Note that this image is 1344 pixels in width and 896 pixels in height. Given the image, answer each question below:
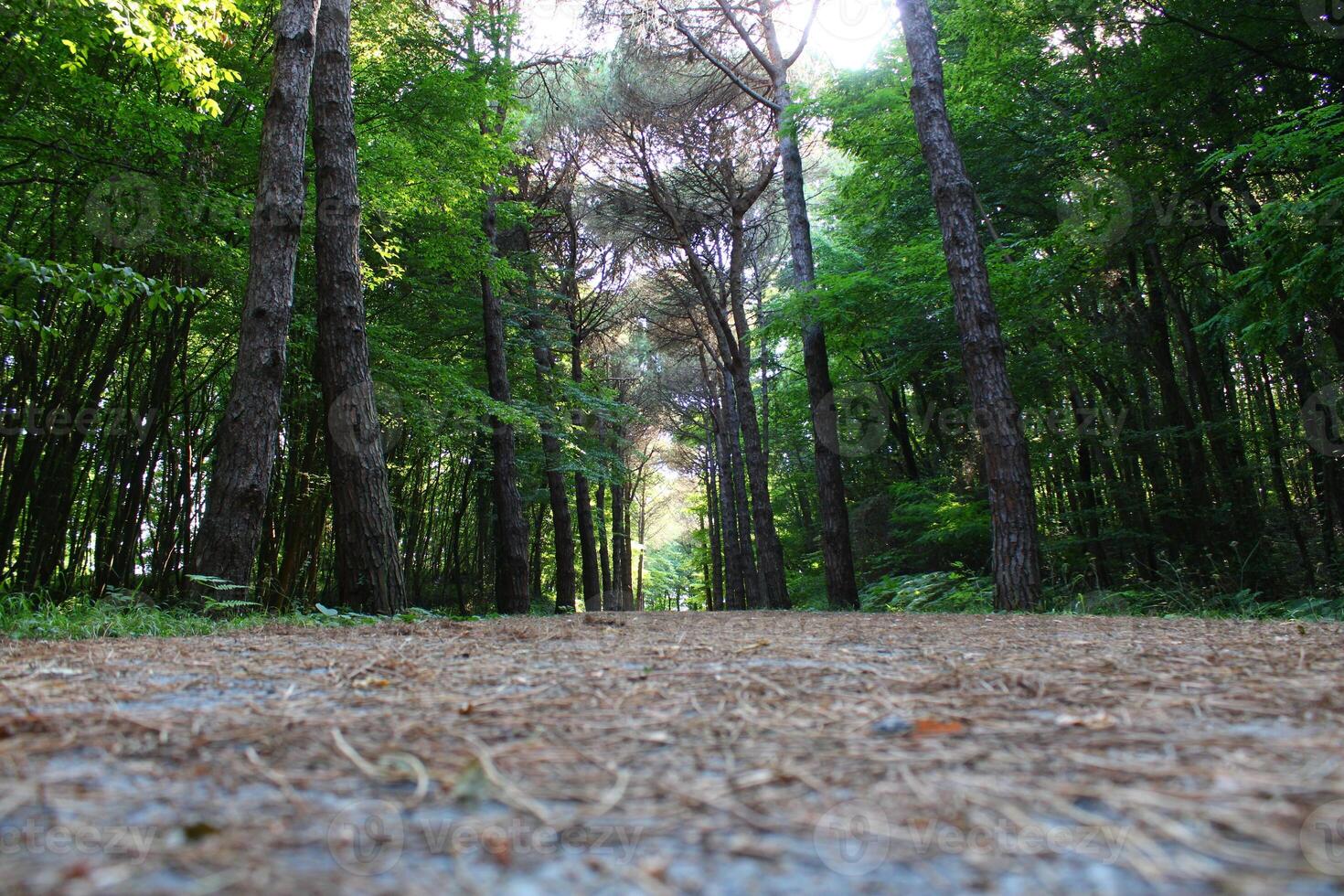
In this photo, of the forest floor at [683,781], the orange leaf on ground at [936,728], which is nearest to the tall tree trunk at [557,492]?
the forest floor at [683,781]

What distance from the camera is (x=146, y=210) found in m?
6.24

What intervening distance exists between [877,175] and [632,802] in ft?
33.3

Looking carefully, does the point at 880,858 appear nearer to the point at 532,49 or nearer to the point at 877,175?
the point at 877,175

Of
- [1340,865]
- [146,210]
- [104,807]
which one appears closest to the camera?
[1340,865]

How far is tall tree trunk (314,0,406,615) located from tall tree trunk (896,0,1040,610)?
482 centimetres

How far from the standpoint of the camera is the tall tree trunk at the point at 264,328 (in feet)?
16.3

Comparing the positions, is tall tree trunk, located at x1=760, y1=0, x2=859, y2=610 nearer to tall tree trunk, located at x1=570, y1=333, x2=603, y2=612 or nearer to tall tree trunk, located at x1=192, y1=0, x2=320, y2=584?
tall tree trunk, located at x1=192, y1=0, x2=320, y2=584

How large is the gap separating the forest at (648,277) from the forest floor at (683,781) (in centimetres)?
333

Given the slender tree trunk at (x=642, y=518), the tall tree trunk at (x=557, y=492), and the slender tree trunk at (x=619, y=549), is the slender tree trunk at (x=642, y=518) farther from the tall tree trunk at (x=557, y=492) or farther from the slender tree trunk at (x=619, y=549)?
the tall tree trunk at (x=557, y=492)

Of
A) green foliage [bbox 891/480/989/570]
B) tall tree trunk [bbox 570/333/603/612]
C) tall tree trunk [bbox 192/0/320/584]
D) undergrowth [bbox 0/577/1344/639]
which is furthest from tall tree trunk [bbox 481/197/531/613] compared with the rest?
green foliage [bbox 891/480/989/570]

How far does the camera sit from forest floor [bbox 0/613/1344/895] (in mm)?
779

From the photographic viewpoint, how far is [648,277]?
16.9m

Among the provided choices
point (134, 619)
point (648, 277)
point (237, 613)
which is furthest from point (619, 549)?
point (134, 619)

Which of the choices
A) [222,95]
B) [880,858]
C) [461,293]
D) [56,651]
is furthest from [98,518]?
[880,858]
